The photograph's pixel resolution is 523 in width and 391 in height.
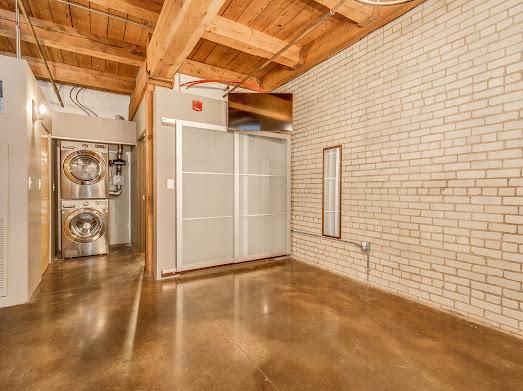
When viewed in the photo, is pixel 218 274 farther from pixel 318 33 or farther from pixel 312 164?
pixel 318 33

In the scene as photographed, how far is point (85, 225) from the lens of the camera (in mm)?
4867

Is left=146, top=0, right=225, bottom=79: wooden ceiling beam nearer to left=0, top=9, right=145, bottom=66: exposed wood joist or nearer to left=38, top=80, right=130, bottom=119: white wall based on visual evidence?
left=0, top=9, right=145, bottom=66: exposed wood joist

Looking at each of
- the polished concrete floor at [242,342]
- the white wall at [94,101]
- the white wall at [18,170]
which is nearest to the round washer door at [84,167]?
the white wall at [94,101]

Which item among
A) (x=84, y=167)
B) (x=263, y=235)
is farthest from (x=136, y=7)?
(x=263, y=235)

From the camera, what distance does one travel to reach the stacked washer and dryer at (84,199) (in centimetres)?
467

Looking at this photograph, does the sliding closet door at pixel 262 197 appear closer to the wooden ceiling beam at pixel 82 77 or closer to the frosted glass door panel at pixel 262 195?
the frosted glass door panel at pixel 262 195

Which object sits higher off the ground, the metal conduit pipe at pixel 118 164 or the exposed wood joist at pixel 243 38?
the exposed wood joist at pixel 243 38

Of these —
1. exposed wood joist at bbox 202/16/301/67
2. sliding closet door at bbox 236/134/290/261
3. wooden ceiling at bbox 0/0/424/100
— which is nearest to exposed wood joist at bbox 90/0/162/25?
wooden ceiling at bbox 0/0/424/100

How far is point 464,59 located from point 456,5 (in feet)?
1.80

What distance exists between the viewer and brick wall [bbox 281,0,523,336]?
2.36m

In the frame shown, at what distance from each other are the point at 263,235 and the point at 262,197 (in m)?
0.65

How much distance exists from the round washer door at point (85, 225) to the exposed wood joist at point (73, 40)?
8.43 feet

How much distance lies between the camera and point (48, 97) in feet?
17.0

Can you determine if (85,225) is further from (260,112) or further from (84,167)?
(260,112)
